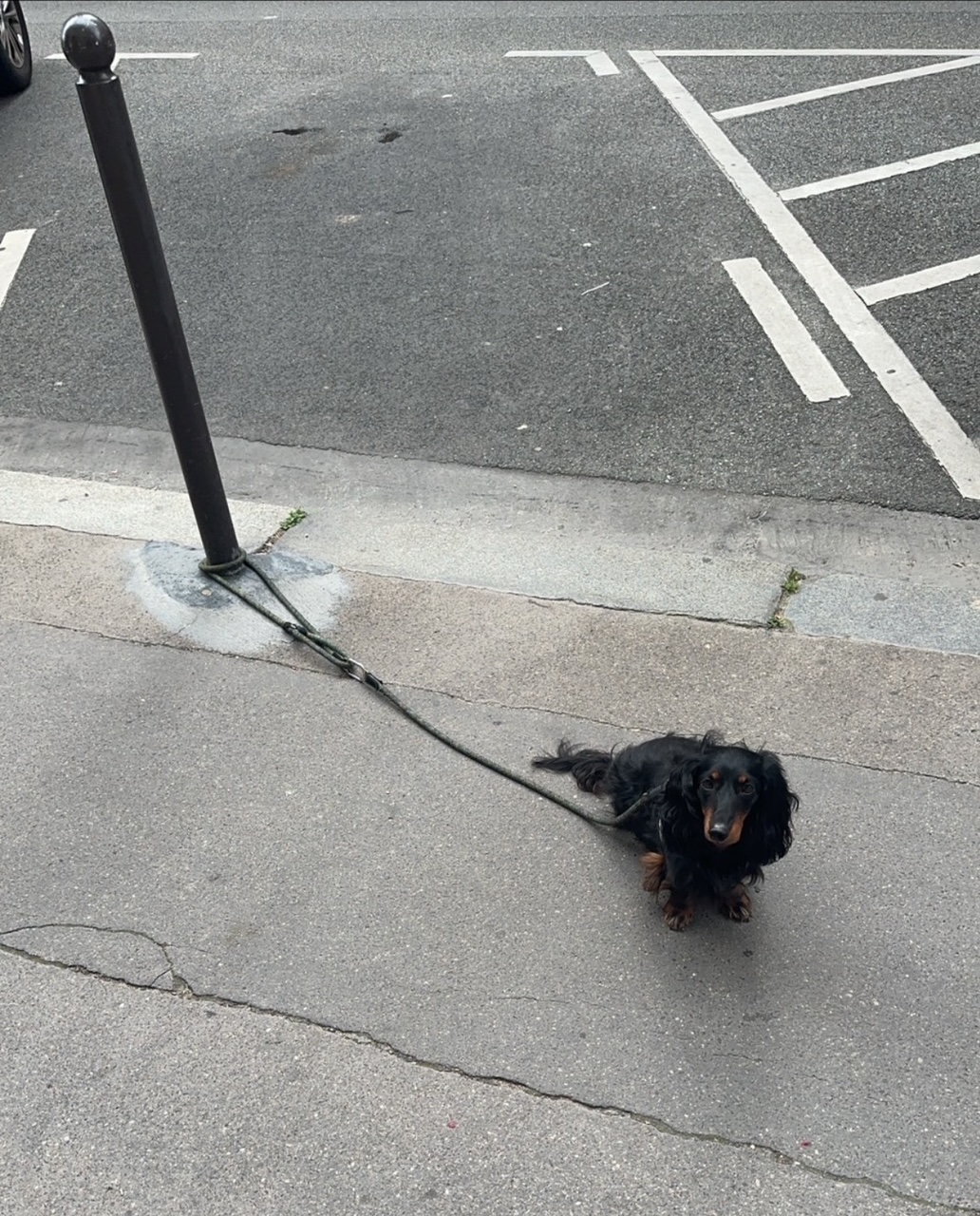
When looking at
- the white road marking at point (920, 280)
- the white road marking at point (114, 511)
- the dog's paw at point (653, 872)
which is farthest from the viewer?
the white road marking at point (920, 280)

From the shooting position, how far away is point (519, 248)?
7734 millimetres

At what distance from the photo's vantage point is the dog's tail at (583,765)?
4.01m

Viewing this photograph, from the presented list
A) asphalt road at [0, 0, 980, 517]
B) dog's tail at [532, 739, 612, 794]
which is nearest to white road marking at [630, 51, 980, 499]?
asphalt road at [0, 0, 980, 517]

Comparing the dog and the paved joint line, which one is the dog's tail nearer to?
the dog

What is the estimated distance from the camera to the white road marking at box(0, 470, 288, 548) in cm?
555

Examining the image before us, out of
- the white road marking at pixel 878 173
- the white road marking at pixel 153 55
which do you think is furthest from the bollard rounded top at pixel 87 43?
the white road marking at pixel 153 55

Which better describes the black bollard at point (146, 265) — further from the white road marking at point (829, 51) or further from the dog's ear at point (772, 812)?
the white road marking at point (829, 51)

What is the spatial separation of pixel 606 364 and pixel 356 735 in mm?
3034

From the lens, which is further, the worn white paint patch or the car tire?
the car tire

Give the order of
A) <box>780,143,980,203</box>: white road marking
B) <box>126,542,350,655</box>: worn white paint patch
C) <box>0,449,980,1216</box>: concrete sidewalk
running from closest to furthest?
<box>0,449,980,1216</box>: concrete sidewalk, <box>126,542,350,655</box>: worn white paint patch, <box>780,143,980,203</box>: white road marking

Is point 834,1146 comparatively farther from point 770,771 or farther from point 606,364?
point 606,364

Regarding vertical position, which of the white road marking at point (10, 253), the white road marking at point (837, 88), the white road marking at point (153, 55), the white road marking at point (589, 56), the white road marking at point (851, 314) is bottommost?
the white road marking at point (851, 314)

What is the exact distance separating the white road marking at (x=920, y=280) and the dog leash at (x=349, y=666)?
380cm

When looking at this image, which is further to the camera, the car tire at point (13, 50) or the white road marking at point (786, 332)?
the car tire at point (13, 50)
